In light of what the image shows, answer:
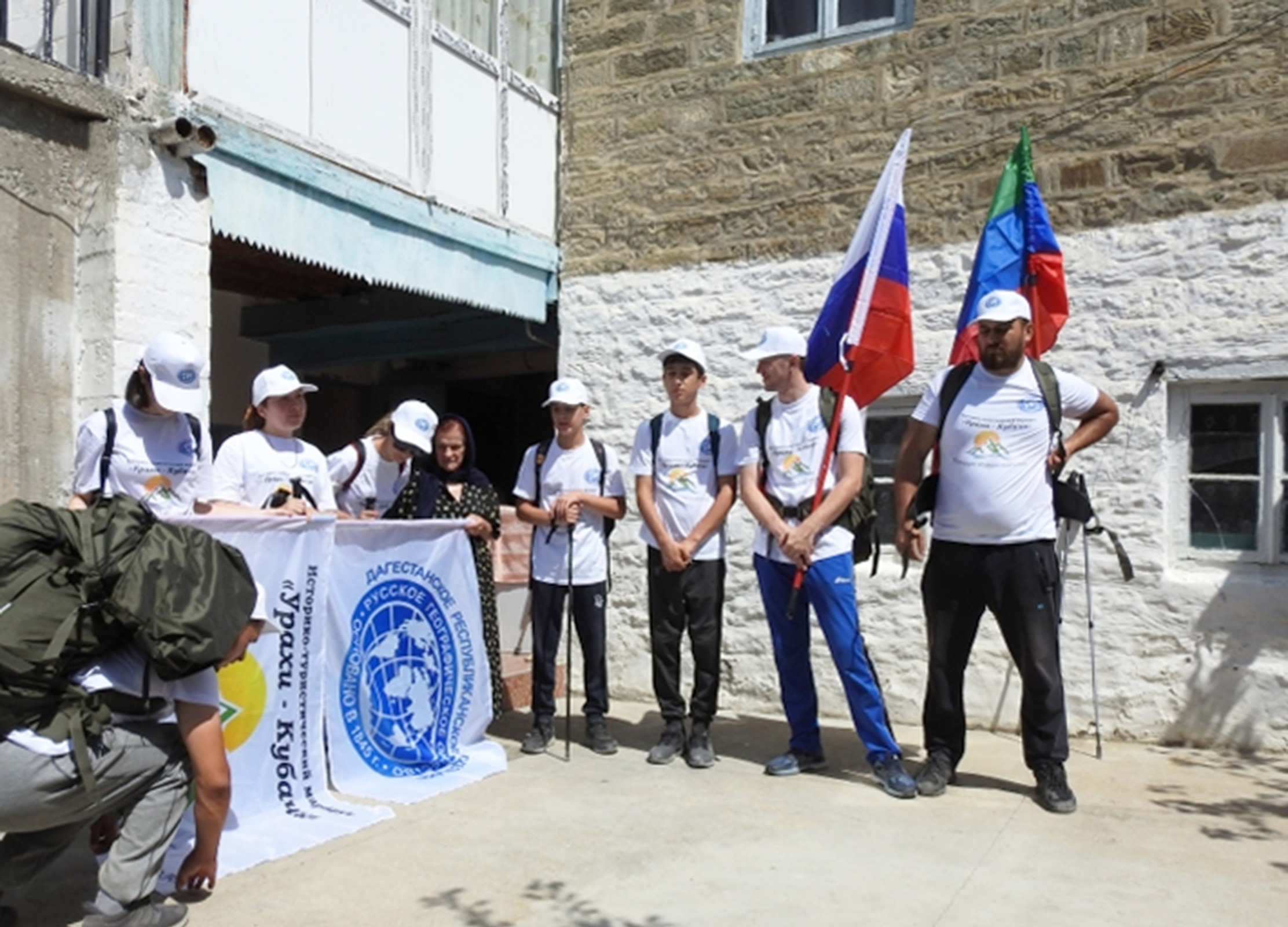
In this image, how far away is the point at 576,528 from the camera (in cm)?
549

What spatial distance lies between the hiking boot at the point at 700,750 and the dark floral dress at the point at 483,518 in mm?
972

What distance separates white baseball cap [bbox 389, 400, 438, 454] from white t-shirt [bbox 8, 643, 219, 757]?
2.08 meters

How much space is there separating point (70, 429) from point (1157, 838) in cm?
485

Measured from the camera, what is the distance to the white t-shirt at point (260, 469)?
15.4 ft

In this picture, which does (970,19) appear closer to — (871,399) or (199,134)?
(871,399)

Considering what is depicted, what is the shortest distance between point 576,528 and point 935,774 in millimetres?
2012

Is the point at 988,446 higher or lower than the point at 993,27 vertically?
lower

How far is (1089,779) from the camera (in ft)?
16.8

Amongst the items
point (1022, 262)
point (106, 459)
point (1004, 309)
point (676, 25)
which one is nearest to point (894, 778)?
point (1004, 309)

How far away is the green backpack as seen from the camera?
2865 mm

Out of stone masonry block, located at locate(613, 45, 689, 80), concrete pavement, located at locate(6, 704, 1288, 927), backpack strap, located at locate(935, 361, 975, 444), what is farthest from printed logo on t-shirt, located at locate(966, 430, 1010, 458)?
stone masonry block, located at locate(613, 45, 689, 80)

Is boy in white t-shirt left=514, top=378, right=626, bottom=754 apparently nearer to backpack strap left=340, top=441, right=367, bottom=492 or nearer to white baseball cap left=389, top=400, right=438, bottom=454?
white baseball cap left=389, top=400, right=438, bottom=454

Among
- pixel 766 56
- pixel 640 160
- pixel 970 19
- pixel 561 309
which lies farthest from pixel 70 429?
pixel 970 19

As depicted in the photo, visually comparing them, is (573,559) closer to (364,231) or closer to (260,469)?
(260,469)
